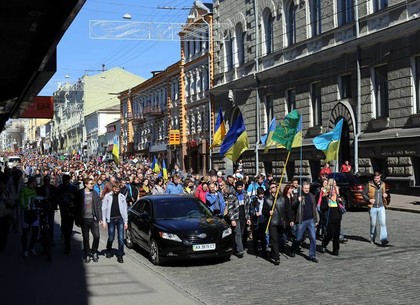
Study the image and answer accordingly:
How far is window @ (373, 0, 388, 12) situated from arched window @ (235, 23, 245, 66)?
15.9 metres

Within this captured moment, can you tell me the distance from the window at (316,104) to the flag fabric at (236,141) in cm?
992

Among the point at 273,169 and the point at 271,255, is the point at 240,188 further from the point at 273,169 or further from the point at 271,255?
the point at 273,169

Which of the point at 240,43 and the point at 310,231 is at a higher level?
the point at 240,43

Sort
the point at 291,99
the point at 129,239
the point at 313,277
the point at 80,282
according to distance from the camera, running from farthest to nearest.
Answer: the point at 291,99 < the point at 129,239 < the point at 313,277 < the point at 80,282

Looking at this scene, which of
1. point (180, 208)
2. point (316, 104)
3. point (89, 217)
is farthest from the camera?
point (316, 104)

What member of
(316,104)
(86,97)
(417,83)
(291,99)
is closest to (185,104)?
(291,99)

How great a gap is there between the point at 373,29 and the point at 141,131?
49.0 m

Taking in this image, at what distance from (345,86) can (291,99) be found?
583cm

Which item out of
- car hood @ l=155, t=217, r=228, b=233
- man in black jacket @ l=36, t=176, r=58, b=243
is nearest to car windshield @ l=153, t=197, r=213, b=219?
car hood @ l=155, t=217, r=228, b=233

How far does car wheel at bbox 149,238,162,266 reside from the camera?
11.8 m

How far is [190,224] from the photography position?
39.0ft

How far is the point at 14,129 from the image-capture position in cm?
14200

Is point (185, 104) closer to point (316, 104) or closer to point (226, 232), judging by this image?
point (316, 104)

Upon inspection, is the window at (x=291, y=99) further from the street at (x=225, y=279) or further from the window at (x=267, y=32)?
the street at (x=225, y=279)
